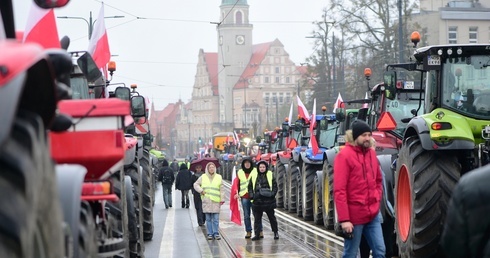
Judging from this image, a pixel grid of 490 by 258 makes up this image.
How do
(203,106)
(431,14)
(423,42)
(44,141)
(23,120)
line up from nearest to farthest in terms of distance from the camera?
(23,120) < (44,141) < (423,42) < (431,14) < (203,106)

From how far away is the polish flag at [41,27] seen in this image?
1084cm

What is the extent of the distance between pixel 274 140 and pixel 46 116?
3726 cm

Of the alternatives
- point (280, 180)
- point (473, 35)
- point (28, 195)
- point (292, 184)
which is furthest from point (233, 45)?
point (28, 195)

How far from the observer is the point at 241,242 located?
2138cm

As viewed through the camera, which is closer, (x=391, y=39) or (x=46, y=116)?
(x=46, y=116)

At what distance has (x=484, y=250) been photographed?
480 cm

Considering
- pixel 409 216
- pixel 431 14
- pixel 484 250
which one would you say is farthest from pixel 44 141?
pixel 431 14

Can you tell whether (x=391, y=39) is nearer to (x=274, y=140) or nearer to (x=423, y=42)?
(x=423, y=42)

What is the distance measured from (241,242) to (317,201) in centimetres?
391

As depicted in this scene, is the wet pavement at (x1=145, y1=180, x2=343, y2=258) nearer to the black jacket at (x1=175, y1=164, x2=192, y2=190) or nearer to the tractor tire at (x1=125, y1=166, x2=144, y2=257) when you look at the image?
the tractor tire at (x1=125, y1=166, x2=144, y2=257)

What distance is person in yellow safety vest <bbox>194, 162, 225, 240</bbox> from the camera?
22391 mm

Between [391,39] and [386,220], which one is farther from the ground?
[391,39]

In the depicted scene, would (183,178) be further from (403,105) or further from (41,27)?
(41,27)

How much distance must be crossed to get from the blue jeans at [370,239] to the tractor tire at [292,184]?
18379 millimetres
